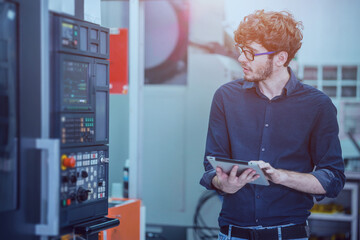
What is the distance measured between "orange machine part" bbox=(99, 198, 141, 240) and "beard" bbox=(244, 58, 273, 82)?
1118mm

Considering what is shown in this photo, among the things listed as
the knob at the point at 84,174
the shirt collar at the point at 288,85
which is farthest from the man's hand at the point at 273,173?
the knob at the point at 84,174

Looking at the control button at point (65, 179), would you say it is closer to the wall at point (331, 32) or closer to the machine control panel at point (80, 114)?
the machine control panel at point (80, 114)

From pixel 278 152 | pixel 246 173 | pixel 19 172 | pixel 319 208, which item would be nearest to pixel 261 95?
pixel 278 152

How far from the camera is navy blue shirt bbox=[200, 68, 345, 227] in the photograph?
170cm

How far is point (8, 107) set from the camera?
1.26 meters

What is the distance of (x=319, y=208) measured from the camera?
394 centimetres

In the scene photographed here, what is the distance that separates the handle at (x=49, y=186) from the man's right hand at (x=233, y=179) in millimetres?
594

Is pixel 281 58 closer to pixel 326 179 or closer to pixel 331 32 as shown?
pixel 326 179

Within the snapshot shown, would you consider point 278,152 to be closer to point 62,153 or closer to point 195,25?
point 62,153

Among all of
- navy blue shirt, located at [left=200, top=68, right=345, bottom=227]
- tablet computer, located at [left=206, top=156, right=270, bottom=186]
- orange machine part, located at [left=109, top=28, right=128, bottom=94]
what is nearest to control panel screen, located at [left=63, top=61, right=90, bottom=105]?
tablet computer, located at [left=206, top=156, right=270, bottom=186]

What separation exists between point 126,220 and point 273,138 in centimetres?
119

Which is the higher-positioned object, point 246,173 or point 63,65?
point 63,65

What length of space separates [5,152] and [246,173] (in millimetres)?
823

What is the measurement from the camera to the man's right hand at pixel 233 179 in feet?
4.98
